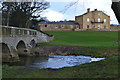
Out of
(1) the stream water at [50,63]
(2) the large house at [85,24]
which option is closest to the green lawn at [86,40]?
(1) the stream water at [50,63]

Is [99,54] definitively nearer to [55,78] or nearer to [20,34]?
[20,34]

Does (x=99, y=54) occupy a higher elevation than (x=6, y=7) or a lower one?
lower

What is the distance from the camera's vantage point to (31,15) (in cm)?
5184

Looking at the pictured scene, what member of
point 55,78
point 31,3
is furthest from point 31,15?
point 55,78

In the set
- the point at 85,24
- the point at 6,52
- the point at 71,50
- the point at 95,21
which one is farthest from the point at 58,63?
the point at 95,21

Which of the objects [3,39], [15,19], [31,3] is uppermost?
[31,3]

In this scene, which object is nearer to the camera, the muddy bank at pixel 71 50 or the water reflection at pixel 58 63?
the water reflection at pixel 58 63

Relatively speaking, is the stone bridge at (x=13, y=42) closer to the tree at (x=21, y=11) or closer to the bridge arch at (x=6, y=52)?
the bridge arch at (x=6, y=52)

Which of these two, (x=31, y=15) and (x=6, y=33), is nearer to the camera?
(x=6, y=33)

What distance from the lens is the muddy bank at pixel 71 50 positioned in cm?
3186

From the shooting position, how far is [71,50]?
33.8 meters

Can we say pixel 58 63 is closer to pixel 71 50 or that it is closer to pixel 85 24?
pixel 71 50

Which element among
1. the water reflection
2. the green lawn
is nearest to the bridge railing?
the water reflection

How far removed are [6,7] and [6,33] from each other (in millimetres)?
26016
